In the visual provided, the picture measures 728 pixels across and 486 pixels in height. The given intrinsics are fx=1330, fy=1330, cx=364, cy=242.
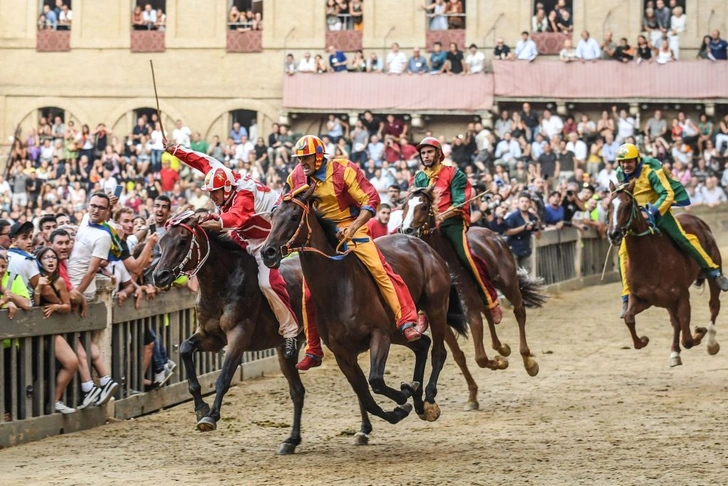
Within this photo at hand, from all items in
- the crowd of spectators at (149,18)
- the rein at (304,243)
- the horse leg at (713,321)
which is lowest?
the horse leg at (713,321)

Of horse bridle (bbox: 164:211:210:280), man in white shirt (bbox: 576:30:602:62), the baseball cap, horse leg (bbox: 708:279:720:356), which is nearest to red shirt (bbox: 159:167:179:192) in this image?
man in white shirt (bbox: 576:30:602:62)

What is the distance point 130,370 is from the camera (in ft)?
43.0

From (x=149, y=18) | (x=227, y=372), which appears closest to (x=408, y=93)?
(x=149, y=18)

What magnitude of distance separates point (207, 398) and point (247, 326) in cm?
337

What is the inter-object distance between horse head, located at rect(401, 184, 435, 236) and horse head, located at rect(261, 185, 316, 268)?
273cm

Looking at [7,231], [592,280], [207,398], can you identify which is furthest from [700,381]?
[592,280]

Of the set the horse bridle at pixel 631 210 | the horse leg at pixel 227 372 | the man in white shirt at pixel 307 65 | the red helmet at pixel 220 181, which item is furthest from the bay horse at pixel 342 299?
the man in white shirt at pixel 307 65

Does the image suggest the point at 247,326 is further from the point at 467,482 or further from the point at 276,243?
the point at 467,482

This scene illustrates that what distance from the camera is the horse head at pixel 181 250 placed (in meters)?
10.9

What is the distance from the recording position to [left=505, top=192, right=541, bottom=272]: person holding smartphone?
69.9 feet

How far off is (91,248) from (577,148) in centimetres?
2030

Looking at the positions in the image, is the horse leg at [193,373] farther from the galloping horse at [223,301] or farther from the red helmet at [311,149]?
the red helmet at [311,149]

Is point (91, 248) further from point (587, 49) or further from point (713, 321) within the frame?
point (587, 49)

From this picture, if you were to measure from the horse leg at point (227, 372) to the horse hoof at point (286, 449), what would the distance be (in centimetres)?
58
